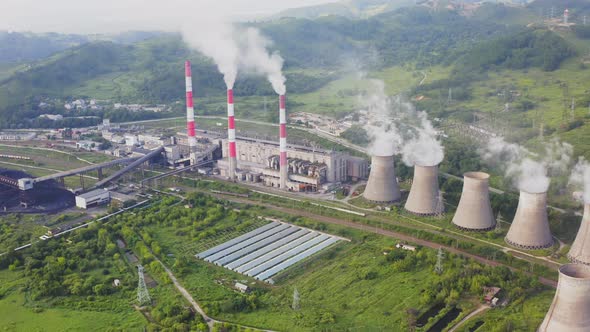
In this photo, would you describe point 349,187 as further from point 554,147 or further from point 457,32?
point 457,32

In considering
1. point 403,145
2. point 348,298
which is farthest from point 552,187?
point 348,298

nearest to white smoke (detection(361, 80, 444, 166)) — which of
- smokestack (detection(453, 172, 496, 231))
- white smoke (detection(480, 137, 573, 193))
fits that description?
smokestack (detection(453, 172, 496, 231))

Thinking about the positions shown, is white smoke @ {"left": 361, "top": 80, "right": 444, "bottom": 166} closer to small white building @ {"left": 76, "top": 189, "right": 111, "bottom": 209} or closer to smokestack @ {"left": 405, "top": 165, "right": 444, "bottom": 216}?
smokestack @ {"left": 405, "top": 165, "right": 444, "bottom": 216}

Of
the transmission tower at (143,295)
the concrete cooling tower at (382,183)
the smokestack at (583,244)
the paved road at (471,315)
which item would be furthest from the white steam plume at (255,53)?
the paved road at (471,315)

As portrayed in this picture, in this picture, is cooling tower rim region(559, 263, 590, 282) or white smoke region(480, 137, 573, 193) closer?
cooling tower rim region(559, 263, 590, 282)

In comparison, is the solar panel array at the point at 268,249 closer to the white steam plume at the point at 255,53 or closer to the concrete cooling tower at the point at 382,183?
the concrete cooling tower at the point at 382,183

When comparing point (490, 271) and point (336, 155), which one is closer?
point (490, 271)
